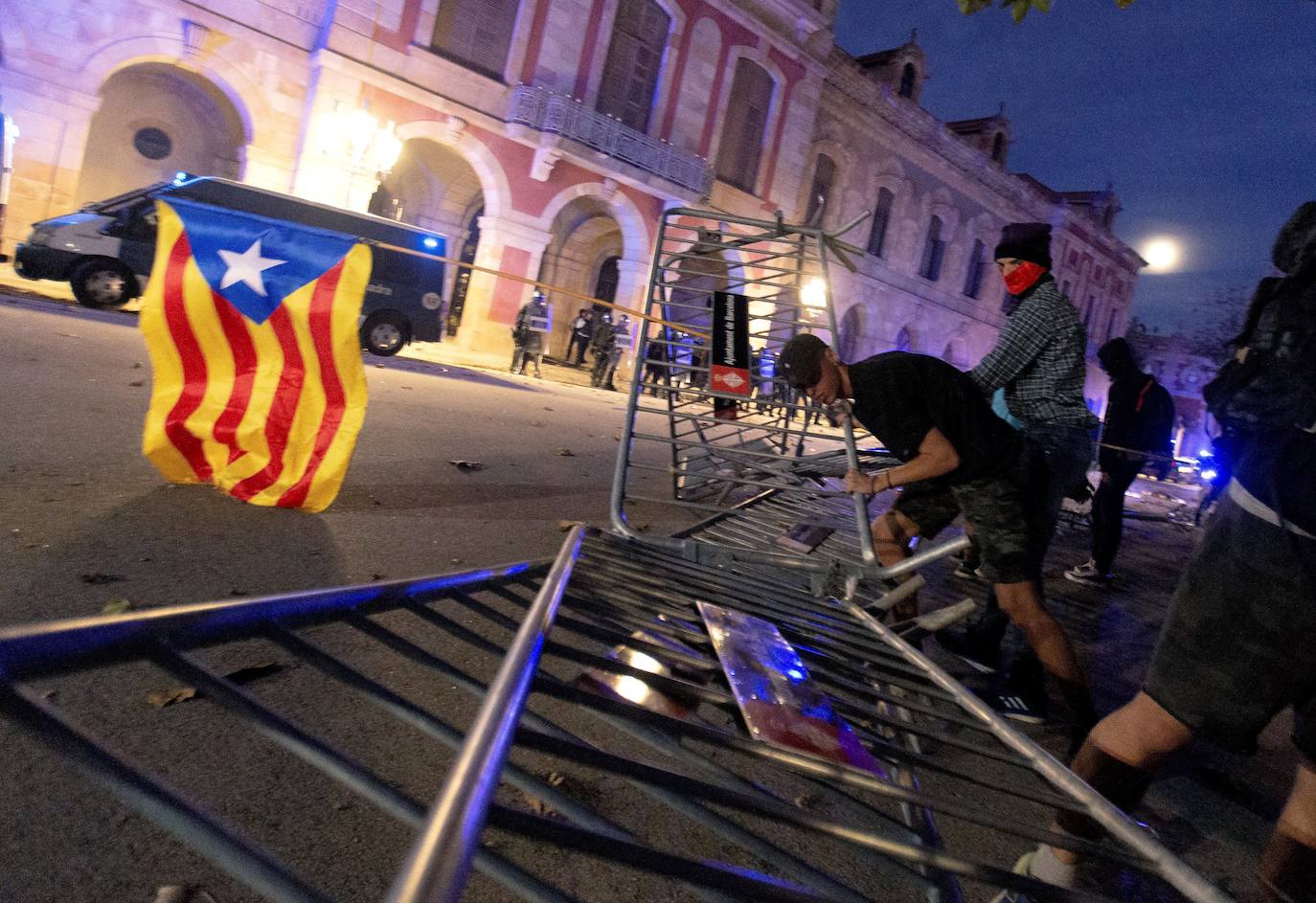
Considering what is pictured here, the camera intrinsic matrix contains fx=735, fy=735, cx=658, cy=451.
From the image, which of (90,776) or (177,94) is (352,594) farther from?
(177,94)

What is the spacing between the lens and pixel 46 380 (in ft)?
16.9

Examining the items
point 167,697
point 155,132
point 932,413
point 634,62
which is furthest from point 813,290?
point 155,132

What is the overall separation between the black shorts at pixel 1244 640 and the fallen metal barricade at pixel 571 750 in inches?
20.6

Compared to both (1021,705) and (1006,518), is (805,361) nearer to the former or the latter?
(1006,518)

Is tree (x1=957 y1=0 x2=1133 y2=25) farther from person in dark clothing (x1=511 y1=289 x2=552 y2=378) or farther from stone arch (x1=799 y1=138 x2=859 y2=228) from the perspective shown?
stone arch (x1=799 y1=138 x2=859 y2=228)

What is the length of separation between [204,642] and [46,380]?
5.77 metres

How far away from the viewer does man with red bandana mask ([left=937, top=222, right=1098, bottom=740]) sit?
304 centimetres

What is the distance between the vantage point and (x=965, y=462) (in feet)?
9.36

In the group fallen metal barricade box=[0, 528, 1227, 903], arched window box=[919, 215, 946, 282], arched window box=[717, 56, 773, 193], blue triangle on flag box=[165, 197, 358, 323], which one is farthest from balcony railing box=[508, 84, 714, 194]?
fallen metal barricade box=[0, 528, 1227, 903]

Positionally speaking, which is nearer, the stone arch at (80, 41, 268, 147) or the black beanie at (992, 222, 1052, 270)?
the black beanie at (992, 222, 1052, 270)

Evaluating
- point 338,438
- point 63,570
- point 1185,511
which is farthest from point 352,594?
point 1185,511

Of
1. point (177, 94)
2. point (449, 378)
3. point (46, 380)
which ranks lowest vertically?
point (46, 380)

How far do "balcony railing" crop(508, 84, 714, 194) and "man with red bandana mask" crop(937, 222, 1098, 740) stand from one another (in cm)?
1542

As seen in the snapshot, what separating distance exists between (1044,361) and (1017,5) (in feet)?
5.56
